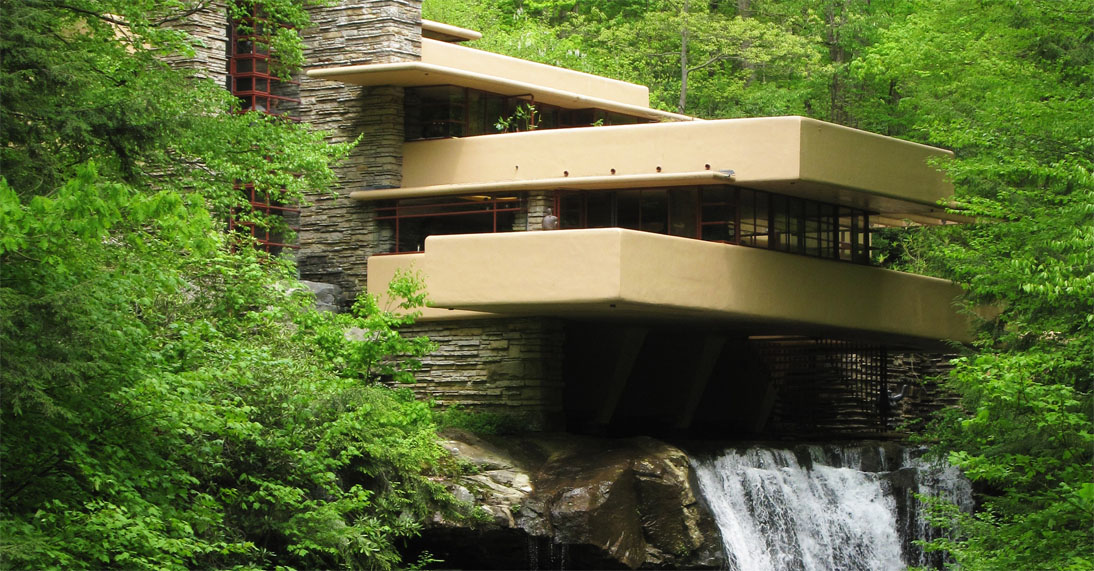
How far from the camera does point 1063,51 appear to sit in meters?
26.7

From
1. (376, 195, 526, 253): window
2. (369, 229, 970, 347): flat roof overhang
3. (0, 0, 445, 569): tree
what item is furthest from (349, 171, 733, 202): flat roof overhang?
(0, 0, 445, 569): tree

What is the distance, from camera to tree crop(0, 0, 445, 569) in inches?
542

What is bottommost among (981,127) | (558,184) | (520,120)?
(558,184)

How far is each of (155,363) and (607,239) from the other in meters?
8.66

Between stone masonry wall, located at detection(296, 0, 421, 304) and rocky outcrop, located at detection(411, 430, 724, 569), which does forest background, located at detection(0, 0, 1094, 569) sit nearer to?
rocky outcrop, located at detection(411, 430, 724, 569)

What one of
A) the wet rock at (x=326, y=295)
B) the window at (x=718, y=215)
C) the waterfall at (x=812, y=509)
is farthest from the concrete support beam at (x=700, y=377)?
the wet rock at (x=326, y=295)

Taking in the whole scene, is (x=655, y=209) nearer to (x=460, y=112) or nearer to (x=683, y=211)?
(x=683, y=211)

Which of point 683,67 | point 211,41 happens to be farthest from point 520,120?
point 683,67

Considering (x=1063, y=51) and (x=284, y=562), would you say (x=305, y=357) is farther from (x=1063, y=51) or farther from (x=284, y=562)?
(x=1063, y=51)

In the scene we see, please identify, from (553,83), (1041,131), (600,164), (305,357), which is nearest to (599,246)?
(600,164)

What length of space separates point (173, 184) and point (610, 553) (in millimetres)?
7331

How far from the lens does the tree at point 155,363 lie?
13773 mm

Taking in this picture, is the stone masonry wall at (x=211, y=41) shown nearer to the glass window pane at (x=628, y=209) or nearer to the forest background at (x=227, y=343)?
the forest background at (x=227, y=343)

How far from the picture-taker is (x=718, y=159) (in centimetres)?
→ 2459
